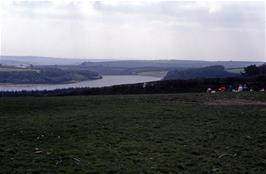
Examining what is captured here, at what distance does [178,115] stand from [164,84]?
2733 cm

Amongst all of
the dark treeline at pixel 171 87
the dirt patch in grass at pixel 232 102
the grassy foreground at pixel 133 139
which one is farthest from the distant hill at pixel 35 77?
the grassy foreground at pixel 133 139

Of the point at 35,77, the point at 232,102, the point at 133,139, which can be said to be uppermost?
the point at 232,102

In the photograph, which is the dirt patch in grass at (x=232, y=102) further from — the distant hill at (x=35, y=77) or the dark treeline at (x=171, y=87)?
the distant hill at (x=35, y=77)

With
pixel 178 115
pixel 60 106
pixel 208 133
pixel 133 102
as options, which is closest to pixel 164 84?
pixel 133 102

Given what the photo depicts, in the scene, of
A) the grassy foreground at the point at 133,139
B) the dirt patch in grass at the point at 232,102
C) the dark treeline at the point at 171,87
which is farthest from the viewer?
the dark treeline at the point at 171,87

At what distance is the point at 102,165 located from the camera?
12750 mm

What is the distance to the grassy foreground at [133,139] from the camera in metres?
12.8

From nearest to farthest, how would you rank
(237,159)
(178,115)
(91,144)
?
(237,159) < (91,144) < (178,115)

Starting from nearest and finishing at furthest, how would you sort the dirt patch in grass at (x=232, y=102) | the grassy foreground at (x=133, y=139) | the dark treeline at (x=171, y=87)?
the grassy foreground at (x=133, y=139)
the dirt patch in grass at (x=232, y=102)
the dark treeline at (x=171, y=87)

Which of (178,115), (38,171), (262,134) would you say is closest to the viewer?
(38,171)

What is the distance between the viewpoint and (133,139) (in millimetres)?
16750

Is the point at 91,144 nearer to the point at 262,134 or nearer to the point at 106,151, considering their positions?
the point at 106,151

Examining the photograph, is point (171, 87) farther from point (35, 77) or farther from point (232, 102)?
point (35, 77)

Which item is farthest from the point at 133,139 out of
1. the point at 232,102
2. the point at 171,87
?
the point at 171,87
